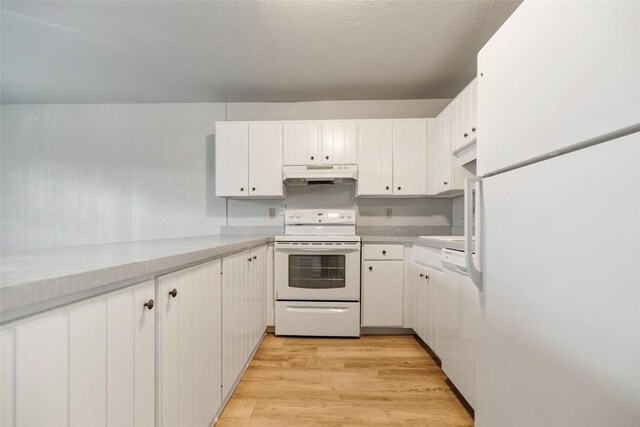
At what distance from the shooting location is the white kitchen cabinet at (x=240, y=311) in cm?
149

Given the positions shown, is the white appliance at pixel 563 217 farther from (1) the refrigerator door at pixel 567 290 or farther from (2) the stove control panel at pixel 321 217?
(2) the stove control panel at pixel 321 217

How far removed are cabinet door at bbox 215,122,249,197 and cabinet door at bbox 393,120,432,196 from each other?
1.55 meters

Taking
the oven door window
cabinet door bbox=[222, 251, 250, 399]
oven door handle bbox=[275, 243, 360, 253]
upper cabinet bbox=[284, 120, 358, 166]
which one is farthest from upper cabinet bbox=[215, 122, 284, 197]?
cabinet door bbox=[222, 251, 250, 399]

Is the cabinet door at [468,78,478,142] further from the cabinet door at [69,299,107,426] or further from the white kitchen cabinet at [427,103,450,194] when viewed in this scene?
the cabinet door at [69,299,107,426]

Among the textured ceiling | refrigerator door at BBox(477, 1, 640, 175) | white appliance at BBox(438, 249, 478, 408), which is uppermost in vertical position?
the textured ceiling

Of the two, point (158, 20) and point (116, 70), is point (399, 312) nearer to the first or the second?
point (158, 20)

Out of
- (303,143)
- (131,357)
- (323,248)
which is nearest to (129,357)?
(131,357)

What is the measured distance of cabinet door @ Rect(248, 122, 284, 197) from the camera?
2.82 meters

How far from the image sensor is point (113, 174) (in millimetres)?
3221

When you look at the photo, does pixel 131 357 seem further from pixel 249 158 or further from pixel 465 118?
pixel 465 118

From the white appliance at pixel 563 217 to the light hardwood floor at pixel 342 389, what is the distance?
683mm

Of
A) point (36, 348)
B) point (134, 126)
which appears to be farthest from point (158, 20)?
point (36, 348)

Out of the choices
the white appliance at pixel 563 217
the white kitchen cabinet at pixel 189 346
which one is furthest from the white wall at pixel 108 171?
the white appliance at pixel 563 217

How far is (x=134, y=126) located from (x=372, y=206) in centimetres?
295
